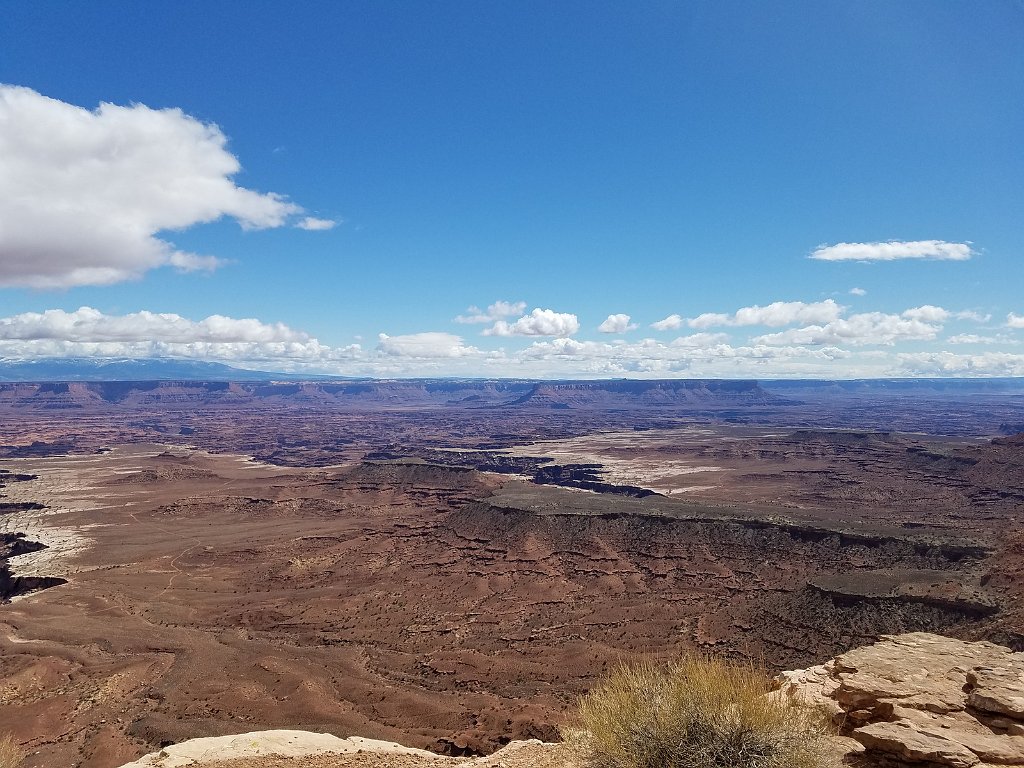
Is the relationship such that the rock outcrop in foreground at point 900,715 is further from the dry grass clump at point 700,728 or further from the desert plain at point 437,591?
the desert plain at point 437,591

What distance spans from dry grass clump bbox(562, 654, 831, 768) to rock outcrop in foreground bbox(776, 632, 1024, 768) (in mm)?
1054

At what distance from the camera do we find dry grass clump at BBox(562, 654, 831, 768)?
30.8 ft

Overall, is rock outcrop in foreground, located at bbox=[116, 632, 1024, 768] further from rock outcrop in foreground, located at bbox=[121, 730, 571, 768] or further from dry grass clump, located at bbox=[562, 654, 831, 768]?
dry grass clump, located at bbox=[562, 654, 831, 768]

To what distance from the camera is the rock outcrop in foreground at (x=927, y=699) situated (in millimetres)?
9844

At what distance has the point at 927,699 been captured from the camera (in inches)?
466

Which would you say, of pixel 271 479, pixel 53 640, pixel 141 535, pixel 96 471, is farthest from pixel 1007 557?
pixel 96 471

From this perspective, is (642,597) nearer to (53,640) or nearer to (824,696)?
(824,696)

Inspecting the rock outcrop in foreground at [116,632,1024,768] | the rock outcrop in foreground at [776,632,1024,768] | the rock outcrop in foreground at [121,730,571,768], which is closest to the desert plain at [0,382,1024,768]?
the rock outcrop in foreground at [121,730,571,768]

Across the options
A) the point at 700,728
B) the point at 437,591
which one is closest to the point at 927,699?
the point at 700,728

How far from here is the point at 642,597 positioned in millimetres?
51094

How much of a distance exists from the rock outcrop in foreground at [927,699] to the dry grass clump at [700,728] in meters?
1.05

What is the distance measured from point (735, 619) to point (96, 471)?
142 m

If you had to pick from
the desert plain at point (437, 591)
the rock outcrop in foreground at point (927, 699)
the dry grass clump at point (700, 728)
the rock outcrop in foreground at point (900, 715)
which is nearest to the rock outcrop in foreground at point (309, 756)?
the rock outcrop in foreground at point (900, 715)

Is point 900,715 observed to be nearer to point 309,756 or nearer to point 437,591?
point 309,756
